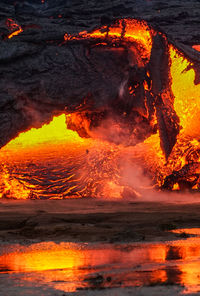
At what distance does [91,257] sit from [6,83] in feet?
14.7

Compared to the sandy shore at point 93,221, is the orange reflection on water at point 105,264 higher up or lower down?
higher up

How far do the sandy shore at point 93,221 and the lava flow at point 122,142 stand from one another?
989mm

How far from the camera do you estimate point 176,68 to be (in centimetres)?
920

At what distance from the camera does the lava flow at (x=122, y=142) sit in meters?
8.42

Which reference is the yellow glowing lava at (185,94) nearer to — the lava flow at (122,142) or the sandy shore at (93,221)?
the lava flow at (122,142)

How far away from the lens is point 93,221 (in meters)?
5.89

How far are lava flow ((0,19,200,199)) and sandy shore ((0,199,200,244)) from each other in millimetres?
989

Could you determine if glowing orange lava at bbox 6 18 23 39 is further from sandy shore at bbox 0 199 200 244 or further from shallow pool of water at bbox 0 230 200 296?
shallow pool of water at bbox 0 230 200 296

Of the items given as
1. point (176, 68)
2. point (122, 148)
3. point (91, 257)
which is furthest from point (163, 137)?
point (91, 257)

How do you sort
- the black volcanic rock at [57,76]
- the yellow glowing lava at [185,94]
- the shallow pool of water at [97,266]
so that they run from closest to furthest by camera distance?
the shallow pool of water at [97,266] → the black volcanic rock at [57,76] → the yellow glowing lava at [185,94]

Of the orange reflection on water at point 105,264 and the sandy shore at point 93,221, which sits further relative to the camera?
the sandy shore at point 93,221

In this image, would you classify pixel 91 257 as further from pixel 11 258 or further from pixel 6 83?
pixel 6 83

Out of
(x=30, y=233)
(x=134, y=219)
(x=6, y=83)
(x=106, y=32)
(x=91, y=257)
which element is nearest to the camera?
(x=91, y=257)

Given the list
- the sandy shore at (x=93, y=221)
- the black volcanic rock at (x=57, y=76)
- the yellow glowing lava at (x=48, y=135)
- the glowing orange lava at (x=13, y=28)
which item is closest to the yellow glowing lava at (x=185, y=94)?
the black volcanic rock at (x=57, y=76)
